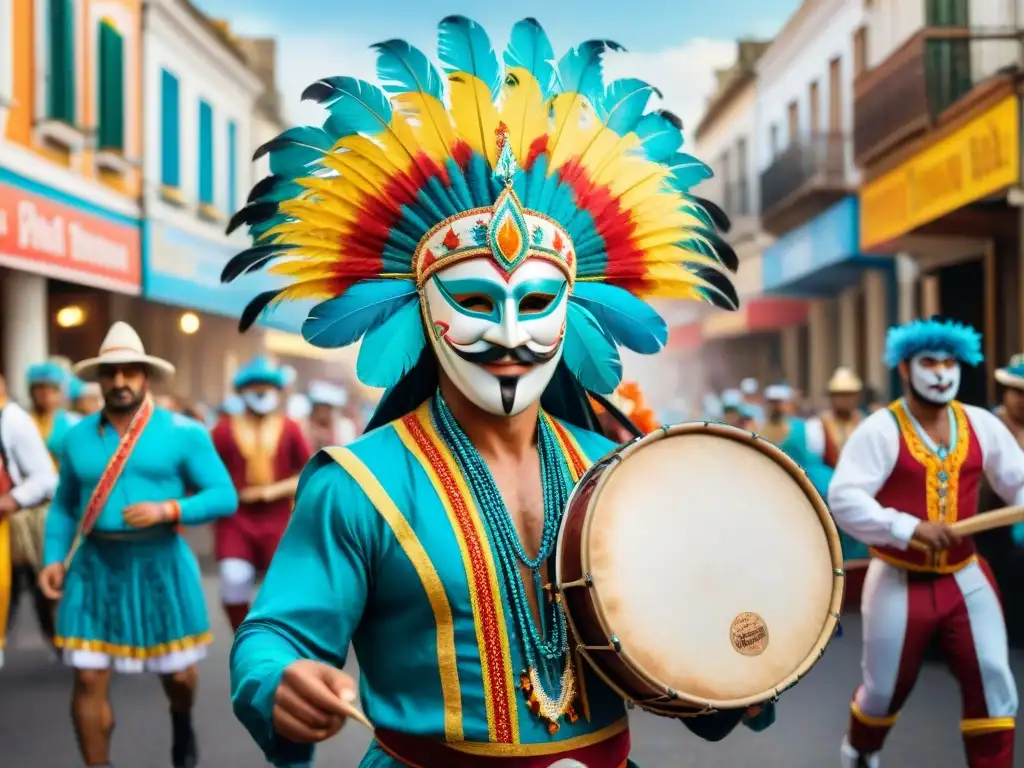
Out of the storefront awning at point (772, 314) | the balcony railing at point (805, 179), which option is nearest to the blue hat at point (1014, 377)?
the balcony railing at point (805, 179)

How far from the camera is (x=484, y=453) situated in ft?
9.55

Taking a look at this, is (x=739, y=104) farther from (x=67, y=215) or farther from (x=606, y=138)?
(x=606, y=138)

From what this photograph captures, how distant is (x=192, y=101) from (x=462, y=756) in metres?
21.7

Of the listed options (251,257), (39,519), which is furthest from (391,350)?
(39,519)

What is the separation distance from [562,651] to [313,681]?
0.58 metres

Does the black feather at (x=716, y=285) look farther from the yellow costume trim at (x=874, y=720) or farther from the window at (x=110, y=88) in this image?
the window at (x=110, y=88)

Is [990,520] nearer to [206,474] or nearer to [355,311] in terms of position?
[355,311]

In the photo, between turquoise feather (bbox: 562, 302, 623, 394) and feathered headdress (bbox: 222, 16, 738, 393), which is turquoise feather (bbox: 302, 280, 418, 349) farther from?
turquoise feather (bbox: 562, 302, 623, 394)

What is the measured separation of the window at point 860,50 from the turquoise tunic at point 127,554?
19660 millimetres

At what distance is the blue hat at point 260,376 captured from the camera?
8883 millimetres

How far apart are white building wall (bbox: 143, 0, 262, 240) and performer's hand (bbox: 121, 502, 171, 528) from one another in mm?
14309

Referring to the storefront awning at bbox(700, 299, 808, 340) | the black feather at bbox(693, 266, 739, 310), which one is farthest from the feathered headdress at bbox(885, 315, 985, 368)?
the storefront awning at bbox(700, 299, 808, 340)

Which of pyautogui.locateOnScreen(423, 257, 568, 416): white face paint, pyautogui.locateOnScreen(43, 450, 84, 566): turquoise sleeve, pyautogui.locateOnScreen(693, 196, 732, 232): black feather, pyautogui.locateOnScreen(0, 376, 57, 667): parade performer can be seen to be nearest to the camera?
pyautogui.locateOnScreen(423, 257, 568, 416): white face paint

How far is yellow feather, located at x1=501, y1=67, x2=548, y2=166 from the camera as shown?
117 inches
